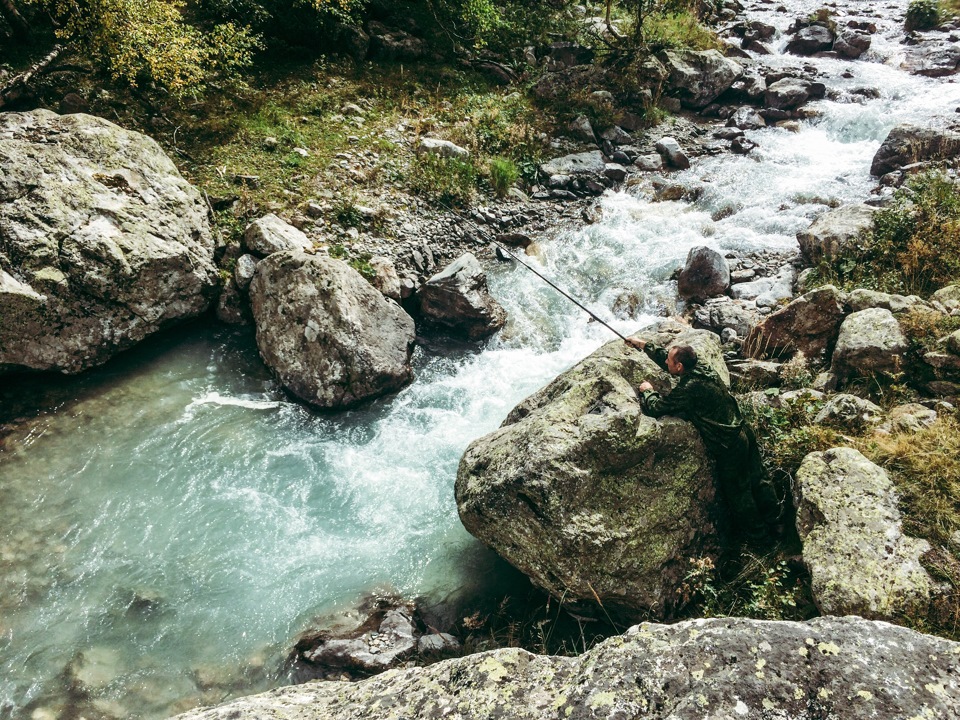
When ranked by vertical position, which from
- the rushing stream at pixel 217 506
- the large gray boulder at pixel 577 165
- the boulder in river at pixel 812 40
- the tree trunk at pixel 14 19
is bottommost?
the rushing stream at pixel 217 506

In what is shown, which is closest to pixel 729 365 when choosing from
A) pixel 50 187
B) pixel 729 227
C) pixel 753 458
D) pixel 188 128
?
pixel 753 458

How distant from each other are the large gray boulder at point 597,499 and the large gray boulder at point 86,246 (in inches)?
264

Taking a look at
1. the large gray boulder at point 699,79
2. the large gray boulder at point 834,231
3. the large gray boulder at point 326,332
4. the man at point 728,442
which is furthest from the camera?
the large gray boulder at point 699,79

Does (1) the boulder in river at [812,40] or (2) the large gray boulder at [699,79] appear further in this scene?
(1) the boulder in river at [812,40]

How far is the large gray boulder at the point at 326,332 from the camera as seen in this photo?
29.1ft

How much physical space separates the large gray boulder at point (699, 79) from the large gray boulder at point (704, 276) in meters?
10.3

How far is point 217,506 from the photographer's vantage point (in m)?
7.48

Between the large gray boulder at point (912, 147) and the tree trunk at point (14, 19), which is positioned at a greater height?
the tree trunk at point (14, 19)

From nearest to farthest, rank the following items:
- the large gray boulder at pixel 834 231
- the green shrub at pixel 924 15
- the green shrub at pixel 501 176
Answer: the large gray boulder at pixel 834 231, the green shrub at pixel 501 176, the green shrub at pixel 924 15

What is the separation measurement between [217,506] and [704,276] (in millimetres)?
10248

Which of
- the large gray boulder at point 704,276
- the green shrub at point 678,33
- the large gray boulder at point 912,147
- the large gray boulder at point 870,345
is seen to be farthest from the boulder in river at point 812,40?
the large gray boulder at point 870,345

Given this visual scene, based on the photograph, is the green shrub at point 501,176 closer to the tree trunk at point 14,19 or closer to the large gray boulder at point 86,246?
the large gray boulder at point 86,246

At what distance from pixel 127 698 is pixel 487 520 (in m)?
4.23

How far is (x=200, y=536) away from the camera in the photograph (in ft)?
23.3
